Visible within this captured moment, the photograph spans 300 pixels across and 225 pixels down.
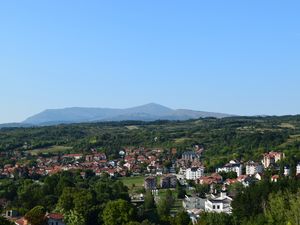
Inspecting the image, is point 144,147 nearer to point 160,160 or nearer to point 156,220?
point 160,160

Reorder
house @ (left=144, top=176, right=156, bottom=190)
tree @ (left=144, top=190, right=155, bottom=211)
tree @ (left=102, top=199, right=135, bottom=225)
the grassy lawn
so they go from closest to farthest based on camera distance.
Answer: tree @ (left=102, top=199, right=135, bottom=225) → tree @ (left=144, top=190, right=155, bottom=211) → house @ (left=144, top=176, right=156, bottom=190) → the grassy lawn

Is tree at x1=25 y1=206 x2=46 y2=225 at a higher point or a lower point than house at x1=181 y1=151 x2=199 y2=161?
higher

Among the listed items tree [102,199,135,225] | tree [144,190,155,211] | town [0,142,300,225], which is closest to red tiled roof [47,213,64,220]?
tree [102,199,135,225]

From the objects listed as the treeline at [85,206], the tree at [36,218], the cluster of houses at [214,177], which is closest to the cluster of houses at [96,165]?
the cluster of houses at [214,177]

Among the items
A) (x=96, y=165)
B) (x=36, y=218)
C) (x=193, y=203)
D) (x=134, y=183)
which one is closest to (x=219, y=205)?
(x=193, y=203)

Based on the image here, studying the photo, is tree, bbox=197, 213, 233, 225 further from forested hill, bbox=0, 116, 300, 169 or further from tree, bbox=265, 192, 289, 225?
forested hill, bbox=0, 116, 300, 169

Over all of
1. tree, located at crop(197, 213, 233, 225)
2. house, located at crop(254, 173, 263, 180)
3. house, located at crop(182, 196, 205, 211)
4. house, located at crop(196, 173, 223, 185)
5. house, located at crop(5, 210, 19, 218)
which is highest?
tree, located at crop(197, 213, 233, 225)
